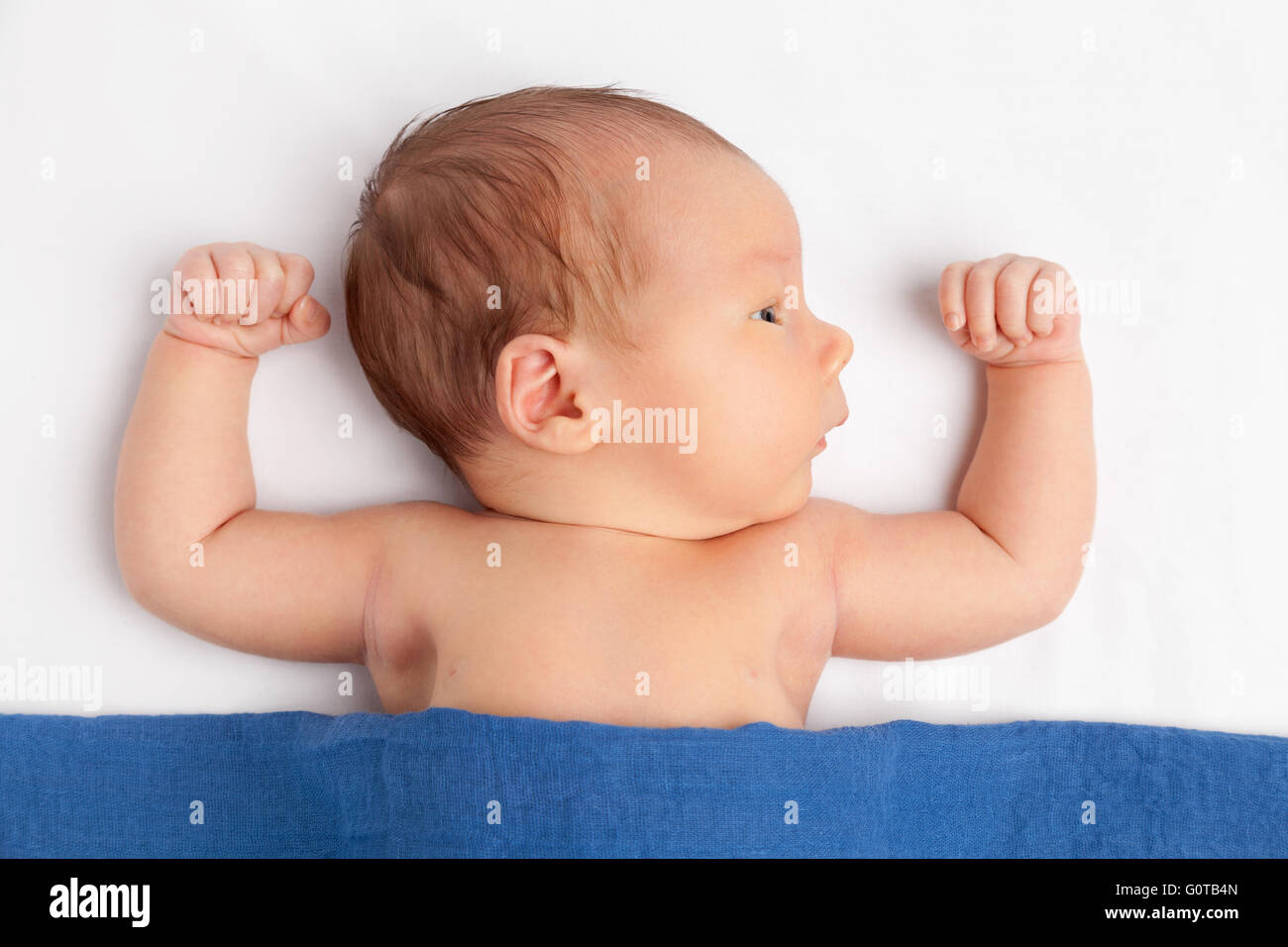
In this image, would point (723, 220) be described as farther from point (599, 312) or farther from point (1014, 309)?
point (1014, 309)

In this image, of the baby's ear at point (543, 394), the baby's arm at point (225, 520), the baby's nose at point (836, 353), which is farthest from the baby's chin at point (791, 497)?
the baby's arm at point (225, 520)

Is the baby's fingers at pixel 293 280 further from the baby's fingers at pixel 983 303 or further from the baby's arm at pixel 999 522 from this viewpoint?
the baby's fingers at pixel 983 303

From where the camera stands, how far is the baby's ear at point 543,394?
128 cm

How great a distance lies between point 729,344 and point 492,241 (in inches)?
11.4

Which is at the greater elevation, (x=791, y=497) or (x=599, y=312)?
(x=599, y=312)

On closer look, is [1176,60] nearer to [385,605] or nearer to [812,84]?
[812,84]

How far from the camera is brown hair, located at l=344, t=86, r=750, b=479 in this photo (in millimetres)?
1268

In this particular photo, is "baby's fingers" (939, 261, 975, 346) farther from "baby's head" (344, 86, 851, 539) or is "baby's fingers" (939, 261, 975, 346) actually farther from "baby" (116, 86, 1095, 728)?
"baby's head" (344, 86, 851, 539)

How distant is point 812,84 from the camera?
1578 mm

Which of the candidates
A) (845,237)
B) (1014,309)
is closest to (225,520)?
(845,237)

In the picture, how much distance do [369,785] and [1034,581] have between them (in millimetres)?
849

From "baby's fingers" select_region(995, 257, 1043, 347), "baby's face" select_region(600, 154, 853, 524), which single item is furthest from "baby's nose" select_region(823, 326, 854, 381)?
"baby's fingers" select_region(995, 257, 1043, 347)

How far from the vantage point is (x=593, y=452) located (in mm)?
1342

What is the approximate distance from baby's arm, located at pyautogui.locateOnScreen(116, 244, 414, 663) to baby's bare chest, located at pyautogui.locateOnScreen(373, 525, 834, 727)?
14cm
